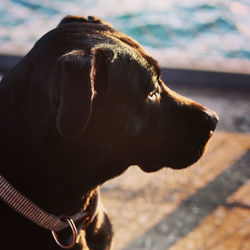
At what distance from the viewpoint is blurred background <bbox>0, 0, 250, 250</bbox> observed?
2766 mm

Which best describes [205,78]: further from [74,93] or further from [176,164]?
[74,93]

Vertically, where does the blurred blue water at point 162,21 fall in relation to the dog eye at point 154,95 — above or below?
below

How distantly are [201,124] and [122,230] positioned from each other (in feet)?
3.68

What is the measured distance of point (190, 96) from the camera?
4.24 meters

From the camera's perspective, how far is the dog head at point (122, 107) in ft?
4.68

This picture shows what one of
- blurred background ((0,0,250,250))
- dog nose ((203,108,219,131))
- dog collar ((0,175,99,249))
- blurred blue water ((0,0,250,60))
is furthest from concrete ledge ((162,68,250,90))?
dog collar ((0,175,99,249))

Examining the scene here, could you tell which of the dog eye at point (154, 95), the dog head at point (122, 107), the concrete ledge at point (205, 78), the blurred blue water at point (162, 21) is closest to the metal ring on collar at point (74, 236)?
the dog head at point (122, 107)

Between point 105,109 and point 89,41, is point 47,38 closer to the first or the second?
point 89,41

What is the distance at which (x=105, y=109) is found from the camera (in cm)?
172

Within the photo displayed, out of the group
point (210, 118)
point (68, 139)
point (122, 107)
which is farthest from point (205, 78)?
point (68, 139)

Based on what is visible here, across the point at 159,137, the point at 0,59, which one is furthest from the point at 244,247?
the point at 0,59

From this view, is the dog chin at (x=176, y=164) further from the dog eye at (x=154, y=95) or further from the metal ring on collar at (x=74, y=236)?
the metal ring on collar at (x=74, y=236)

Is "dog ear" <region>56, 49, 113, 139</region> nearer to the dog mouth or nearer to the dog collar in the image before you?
the dog collar

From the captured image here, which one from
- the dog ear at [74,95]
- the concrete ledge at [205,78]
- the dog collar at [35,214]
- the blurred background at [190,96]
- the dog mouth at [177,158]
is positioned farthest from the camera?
the concrete ledge at [205,78]
